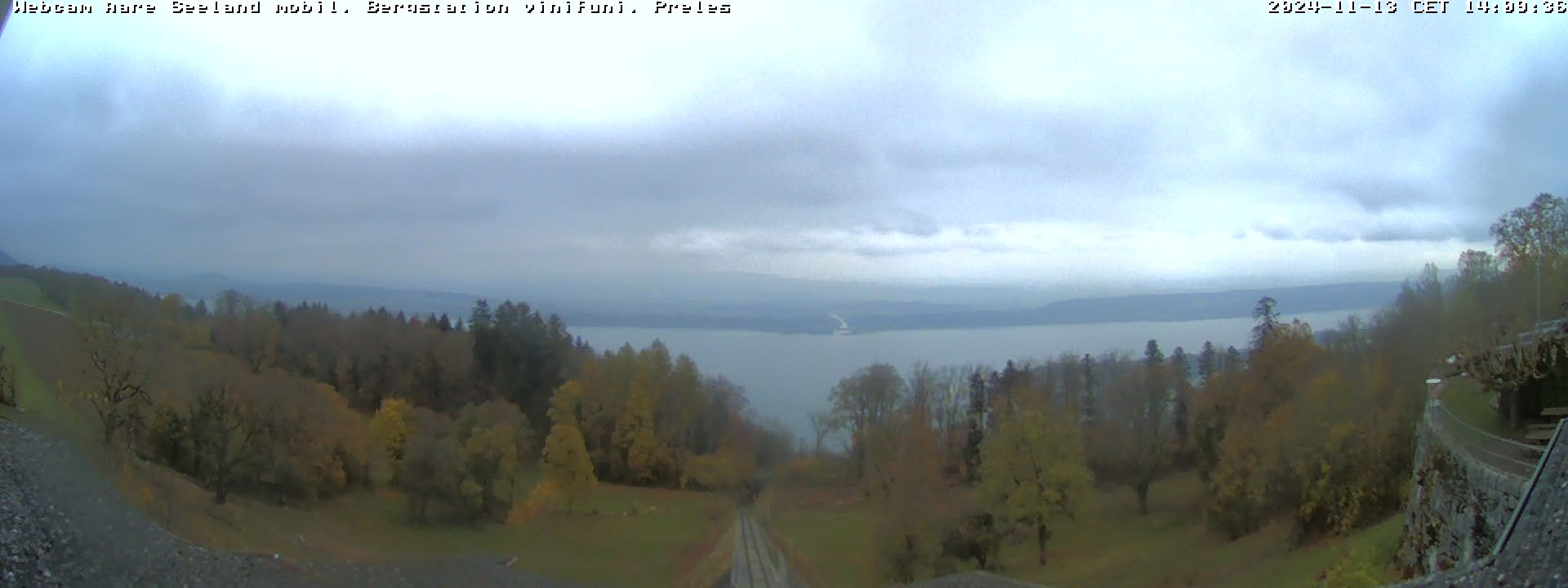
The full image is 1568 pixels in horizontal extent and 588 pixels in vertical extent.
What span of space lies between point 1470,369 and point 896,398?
16.0 ft

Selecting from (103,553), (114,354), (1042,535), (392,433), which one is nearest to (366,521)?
(392,433)

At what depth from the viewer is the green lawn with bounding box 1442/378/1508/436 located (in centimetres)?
691

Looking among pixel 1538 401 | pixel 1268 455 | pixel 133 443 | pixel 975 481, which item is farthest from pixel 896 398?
pixel 133 443

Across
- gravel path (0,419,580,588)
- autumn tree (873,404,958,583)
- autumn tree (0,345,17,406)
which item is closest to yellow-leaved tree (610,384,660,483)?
gravel path (0,419,580,588)

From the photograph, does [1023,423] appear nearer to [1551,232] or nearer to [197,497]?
[1551,232]

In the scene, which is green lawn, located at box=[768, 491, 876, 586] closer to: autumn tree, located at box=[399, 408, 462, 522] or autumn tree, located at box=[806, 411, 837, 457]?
autumn tree, located at box=[806, 411, 837, 457]

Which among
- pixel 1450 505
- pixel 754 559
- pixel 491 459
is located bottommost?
pixel 754 559

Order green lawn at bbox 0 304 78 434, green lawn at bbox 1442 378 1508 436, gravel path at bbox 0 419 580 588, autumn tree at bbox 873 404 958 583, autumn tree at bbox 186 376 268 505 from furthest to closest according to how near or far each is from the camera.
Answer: autumn tree at bbox 873 404 958 583 → autumn tree at bbox 186 376 268 505 → green lawn at bbox 0 304 78 434 → green lawn at bbox 1442 378 1508 436 → gravel path at bbox 0 419 580 588

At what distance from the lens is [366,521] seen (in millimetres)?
7266

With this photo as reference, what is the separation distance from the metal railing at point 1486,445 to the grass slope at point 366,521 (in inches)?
236

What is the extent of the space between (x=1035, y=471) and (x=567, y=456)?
4.28 m

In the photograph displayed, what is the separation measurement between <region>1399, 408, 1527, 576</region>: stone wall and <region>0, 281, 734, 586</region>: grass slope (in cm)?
567

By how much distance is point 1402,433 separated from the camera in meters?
7.81

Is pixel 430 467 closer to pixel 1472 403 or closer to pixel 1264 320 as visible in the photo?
pixel 1264 320
